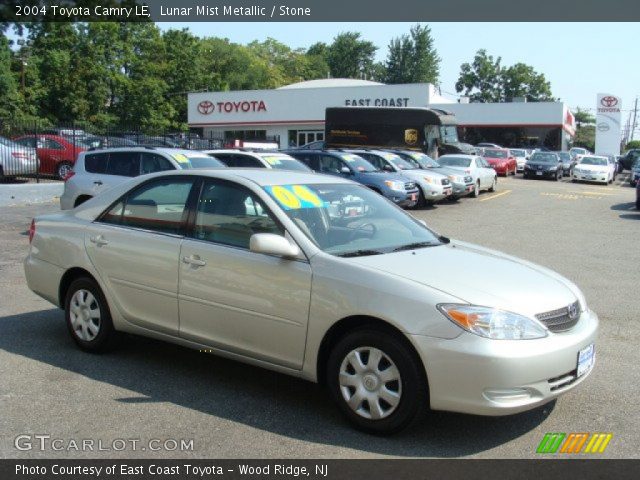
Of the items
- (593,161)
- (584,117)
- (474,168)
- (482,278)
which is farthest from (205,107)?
(584,117)

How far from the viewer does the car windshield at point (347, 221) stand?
4725 millimetres

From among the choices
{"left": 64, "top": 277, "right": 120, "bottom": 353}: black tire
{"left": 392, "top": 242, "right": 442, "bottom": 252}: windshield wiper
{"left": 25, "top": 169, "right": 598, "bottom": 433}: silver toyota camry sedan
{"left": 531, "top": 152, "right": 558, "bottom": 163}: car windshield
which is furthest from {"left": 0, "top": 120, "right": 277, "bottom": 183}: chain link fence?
{"left": 531, "top": 152, "right": 558, "bottom": 163}: car windshield

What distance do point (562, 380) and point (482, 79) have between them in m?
114

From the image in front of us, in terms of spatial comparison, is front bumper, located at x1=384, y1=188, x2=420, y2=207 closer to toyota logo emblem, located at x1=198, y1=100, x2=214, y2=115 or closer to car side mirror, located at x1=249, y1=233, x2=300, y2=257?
car side mirror, located at x1=249, y1=233, x2=300, y2=257

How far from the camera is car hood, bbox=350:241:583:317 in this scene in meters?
4.10

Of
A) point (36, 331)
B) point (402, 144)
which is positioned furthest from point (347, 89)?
point (36, 331)

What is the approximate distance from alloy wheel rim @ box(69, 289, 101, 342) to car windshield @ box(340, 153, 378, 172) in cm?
1299

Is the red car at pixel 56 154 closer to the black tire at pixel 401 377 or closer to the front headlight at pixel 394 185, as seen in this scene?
the front headlight at pixel 394 185

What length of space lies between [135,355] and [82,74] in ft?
180

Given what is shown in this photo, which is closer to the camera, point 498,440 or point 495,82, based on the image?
point 498,440

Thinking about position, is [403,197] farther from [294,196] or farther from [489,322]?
[489,322]

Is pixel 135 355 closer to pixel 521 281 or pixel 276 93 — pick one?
pixel 521 281

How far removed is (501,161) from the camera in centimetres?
3534
